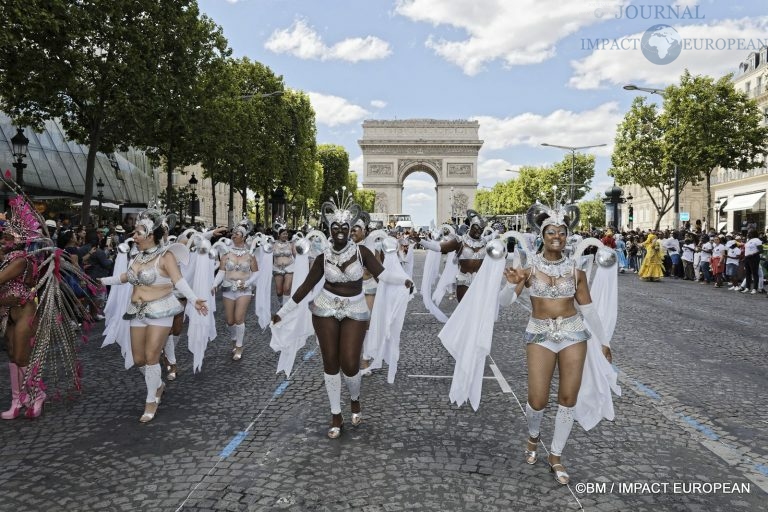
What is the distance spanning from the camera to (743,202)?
49906 mm

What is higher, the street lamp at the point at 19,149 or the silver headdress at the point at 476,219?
the street lamp at the point at 19,149

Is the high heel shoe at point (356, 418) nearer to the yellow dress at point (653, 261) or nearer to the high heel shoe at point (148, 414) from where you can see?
the high heel shoe at point (148, 414)

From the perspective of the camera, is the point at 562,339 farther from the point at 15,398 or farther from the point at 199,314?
the point at 15,398

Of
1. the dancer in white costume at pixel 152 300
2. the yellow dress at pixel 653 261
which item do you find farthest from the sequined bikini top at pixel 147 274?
the yellow dress at pixel 653 261

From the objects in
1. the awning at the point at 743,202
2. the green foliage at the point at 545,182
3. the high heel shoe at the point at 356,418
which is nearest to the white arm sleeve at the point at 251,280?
the high heel shoe at the point at 356,418

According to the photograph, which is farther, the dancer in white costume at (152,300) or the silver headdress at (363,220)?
the silver headdress at (363,220)

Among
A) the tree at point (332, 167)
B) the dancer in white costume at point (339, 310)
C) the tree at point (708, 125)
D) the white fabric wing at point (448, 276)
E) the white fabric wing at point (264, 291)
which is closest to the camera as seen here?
the dancer in white costume at point (339, 310)

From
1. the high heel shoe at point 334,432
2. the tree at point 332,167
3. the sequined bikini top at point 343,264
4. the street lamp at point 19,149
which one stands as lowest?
the high heel shoe at point 334,432

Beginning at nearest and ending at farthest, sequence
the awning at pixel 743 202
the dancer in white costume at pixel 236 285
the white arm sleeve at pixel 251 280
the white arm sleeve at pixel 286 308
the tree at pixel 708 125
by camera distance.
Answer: the white arm sleeve at pixel 286 308 < the dancer in white costume at pixel 236 285 < the white arm sleeve at pixel 251 280 < the tree at pixel 708 125 < the awning at pixel 743 202

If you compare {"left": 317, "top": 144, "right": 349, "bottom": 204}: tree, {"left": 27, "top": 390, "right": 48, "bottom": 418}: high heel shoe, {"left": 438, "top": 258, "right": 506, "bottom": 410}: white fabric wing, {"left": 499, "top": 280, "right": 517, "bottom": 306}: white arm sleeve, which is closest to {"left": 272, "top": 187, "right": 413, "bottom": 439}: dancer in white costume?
{"left": 438, "top": 258, "right": 506, "bottom": 410}: white fabric wing

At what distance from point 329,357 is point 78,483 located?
2178mm

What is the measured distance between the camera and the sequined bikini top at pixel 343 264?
5.57 meters

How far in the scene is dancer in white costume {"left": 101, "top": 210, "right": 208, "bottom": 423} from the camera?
19.7ft

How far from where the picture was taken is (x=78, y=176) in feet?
115
